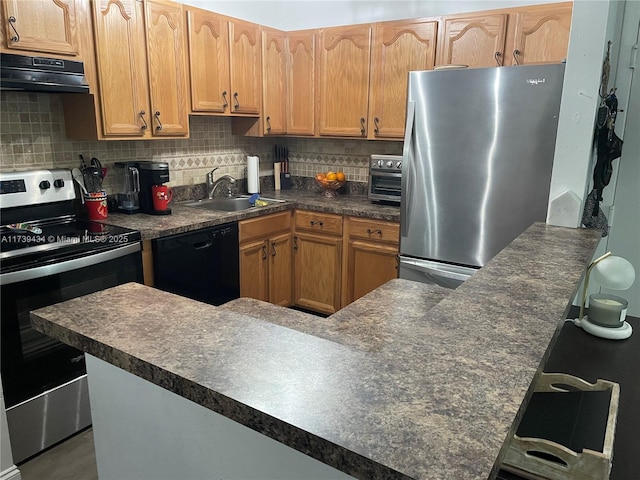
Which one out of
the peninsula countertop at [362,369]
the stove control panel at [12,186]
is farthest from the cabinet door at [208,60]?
the peninsula countertop at [362,369]

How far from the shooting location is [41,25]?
82.7 inches

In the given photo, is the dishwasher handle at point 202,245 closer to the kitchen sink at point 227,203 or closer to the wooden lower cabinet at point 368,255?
the kitchen sink at point 227,203

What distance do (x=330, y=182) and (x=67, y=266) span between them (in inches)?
80.4

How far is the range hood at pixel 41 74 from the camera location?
1.95 m

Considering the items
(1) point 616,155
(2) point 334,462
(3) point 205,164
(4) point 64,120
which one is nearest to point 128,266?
(4) point 64,120

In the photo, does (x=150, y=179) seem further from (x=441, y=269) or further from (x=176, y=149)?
(x=441, y=269)

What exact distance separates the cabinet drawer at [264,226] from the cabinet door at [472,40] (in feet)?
4.76

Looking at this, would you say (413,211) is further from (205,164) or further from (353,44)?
(205,164)

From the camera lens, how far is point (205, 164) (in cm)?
349

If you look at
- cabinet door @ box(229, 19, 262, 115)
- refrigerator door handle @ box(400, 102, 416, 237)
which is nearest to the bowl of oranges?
cabinet door @ box(229, 19, 262, 115)

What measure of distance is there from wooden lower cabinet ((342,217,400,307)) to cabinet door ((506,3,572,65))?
4.08 ft

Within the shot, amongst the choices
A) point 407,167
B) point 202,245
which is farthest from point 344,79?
point 202,245

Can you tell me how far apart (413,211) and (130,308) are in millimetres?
2114

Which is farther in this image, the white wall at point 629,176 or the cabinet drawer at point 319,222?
the cabinet drawer at point 319,222
